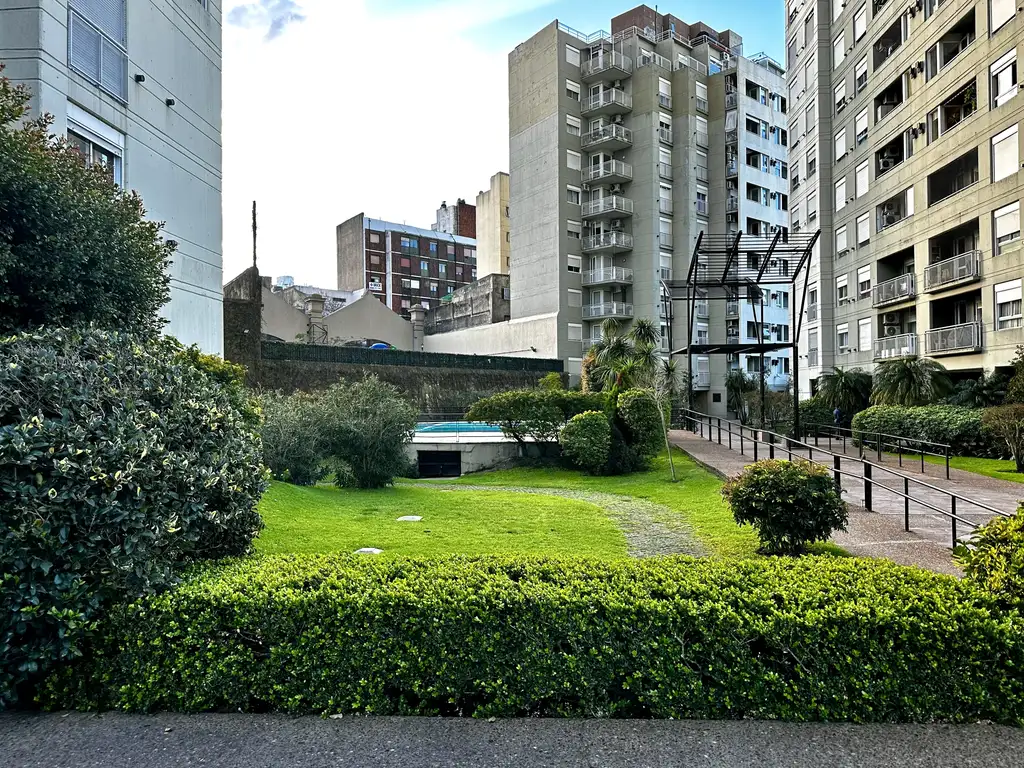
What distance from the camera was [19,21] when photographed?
11.1 meters

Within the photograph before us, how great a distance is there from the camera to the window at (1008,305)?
20.4 meters

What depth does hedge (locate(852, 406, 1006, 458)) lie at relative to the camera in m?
18.0

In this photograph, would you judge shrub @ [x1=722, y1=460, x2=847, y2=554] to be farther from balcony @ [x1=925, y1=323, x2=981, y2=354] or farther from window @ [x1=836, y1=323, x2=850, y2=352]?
window @ [x1=836, y1=323, x2=850, y2=352]

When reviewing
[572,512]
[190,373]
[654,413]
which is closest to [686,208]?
[654,413]

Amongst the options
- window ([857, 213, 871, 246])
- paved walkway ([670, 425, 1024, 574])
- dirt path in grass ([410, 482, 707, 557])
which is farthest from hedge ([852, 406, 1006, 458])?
window ([857, 213, 871, 246])

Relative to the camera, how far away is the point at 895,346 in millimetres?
26000

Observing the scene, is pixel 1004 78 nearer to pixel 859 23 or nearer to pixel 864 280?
pixel 864 280

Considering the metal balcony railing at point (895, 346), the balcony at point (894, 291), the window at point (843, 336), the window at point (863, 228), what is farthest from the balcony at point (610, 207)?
the metal balcony railing at point (895, 346)

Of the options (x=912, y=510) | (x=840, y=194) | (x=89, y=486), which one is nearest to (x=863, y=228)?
(x=840, y=194)

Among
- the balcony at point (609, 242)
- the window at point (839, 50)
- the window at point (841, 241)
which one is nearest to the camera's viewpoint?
the window at point (841, 241)

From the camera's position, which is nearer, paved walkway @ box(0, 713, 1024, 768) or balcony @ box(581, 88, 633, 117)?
paved walkway @ box(0, 713, 1024, 768)

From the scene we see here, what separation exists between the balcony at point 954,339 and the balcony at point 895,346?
0.84 metres

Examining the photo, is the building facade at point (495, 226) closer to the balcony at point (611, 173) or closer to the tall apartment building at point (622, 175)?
the tall apartment building at point (622, 175)

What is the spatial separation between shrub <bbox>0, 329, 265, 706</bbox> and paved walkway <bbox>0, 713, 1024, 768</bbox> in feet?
1.87
